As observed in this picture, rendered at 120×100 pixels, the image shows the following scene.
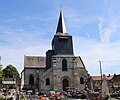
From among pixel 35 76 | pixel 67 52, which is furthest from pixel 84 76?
pixel 35 76

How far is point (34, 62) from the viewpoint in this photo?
66.6m

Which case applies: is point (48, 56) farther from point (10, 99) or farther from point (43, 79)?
point (10, 99)

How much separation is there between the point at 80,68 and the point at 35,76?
14316 millimetres

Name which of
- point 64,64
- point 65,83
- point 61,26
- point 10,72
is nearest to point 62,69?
point 64,64

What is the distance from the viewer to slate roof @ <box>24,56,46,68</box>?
65188 millimetres

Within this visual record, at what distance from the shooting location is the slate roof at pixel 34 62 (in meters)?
65.2

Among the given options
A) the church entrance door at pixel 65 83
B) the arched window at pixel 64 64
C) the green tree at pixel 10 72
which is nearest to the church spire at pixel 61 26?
the arched window at pixel 64 64

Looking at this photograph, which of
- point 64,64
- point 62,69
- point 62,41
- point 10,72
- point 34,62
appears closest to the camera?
point 62,69

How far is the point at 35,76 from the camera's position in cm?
6494

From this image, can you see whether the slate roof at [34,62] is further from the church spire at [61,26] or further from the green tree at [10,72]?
the church spire at [61,26]

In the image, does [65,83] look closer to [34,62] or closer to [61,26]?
[34,62]

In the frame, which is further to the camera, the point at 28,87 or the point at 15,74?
the point at 15,74

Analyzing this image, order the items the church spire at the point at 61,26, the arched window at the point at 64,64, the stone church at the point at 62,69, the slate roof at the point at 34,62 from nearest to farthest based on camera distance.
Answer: the stone church at the point at 62,69 < the arched window at the point at 64,64 < the church spire at the point at 61,26 < the slate roof at the point at 34,62

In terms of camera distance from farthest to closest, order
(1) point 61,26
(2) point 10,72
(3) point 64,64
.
→ (2) point 10,72 → (1) point 61,26 → (3) point 64,64
